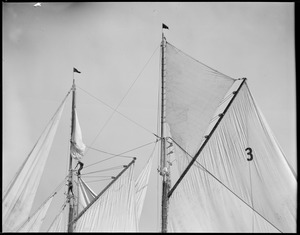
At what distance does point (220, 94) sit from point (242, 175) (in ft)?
9.99

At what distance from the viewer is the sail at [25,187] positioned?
1600 cm

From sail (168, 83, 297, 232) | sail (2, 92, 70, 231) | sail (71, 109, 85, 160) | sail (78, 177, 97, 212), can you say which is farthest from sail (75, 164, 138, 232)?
sail (78, 177, 97, 212)

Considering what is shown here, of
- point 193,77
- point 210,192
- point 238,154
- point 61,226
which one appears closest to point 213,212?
point 210,192

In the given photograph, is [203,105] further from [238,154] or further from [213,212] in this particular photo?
[213,212]

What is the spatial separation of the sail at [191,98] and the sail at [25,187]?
4538 mm

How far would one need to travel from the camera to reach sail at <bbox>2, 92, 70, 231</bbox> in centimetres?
1600

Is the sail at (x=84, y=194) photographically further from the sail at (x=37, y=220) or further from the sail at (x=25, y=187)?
the sail at (x=25, y=187)

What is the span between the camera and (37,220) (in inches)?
740

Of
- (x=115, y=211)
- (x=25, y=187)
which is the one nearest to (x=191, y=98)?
(x=115, y=211)

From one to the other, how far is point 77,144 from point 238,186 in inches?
259

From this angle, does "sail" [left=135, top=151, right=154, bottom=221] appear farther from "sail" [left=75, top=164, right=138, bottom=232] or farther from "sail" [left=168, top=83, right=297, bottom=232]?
"sail" [left=168, top=83, right=297, bottom=232]

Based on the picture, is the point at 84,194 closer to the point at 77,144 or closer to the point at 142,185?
the point at 77,144

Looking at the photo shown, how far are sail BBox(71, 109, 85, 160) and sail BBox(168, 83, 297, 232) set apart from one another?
4.15m

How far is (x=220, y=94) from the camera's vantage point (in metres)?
18.5
